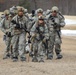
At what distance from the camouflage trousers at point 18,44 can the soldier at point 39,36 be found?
0.41 meters

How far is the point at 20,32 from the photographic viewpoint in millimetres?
16984

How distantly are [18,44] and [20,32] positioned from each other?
16.1 inches

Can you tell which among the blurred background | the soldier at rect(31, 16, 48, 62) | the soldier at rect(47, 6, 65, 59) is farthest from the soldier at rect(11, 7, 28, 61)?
the blurred background

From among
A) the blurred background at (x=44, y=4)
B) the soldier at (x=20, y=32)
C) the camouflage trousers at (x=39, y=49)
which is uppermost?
the soldier at (x=20, y=32)

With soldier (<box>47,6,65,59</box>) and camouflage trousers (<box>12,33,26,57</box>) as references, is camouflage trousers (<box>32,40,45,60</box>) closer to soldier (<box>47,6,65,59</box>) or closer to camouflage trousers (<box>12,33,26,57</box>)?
camouflage trousers (<box>12,33,26,57</box>)

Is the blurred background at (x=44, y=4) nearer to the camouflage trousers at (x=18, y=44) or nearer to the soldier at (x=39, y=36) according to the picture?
the camouflage trousers at (x=18, y=44)

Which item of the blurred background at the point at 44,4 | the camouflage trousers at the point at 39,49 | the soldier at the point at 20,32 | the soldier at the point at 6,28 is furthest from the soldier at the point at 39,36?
the blurred background at the point at 44,4

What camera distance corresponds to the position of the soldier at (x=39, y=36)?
16.6 meters

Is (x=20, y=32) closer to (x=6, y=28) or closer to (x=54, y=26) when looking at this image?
(x=6, y=28)

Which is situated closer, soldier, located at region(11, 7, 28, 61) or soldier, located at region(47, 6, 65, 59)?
soldier, located at region(11, 7, 28, 61)

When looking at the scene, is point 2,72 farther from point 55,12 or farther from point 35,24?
point 55,12

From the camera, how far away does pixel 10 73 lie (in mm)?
12375

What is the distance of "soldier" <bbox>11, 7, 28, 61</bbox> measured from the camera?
16.8 meters

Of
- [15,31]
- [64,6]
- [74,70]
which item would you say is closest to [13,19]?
[15,31]
